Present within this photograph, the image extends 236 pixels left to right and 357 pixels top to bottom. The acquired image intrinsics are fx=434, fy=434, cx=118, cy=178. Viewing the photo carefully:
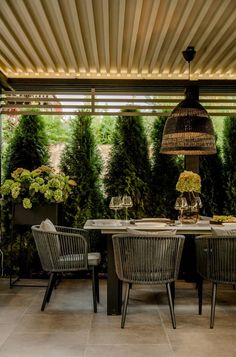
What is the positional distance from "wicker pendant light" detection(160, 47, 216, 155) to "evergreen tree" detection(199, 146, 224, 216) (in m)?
1.60


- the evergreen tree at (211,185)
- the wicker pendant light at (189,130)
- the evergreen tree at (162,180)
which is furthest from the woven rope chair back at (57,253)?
the evergreen tree at (211,185)

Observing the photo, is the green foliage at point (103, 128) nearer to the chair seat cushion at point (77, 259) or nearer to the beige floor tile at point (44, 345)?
the chair seat cushion at point (77, 259)

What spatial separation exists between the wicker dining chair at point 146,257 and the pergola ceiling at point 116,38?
2.13 metres

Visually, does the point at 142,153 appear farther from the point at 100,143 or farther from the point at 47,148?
the point at 47,148

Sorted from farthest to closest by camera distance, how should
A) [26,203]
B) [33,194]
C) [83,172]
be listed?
[83,172] → [33,194] → [26,203]

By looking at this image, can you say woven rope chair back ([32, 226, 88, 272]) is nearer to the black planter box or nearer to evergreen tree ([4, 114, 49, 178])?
the black planter box

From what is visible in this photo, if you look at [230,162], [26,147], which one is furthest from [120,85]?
[230,162]

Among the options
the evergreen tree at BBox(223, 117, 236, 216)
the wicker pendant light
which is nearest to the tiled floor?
the evergreen tree at BBox(223, 117, 236, 216)

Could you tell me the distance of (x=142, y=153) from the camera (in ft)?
20.6

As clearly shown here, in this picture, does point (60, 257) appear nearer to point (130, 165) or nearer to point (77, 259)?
point (77, 259)

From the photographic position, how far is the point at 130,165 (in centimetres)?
625

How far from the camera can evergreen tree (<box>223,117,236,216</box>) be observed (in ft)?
20.3

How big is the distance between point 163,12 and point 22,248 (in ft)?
11.9

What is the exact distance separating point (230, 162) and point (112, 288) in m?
2.98
